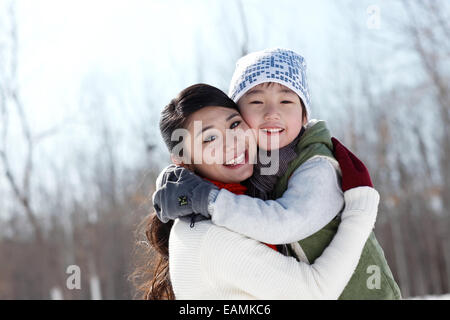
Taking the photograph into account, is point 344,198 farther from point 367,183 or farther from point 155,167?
point 155,167

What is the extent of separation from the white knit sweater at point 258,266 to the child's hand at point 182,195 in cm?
8

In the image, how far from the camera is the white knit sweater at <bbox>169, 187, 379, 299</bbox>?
183 centimetres

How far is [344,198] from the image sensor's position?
2043 millimetres

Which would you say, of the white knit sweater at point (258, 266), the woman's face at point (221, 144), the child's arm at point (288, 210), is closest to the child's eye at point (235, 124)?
the woman's face at point (221, 144)

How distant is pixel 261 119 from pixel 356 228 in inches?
24.4

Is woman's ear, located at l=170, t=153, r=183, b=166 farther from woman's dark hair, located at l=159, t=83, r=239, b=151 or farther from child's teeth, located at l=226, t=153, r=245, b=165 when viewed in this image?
child's teeth, located at l=226, t=153, r=245, b=165

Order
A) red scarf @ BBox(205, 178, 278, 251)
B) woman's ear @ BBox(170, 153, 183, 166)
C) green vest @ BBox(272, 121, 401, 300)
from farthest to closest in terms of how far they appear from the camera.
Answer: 1. woman's ear @ BBox(170, 153, 183, 166)
2. red scarf @ BBox(205, 178, 278, 251)
3. green vest @ BBox(272, 121, 401, 300)

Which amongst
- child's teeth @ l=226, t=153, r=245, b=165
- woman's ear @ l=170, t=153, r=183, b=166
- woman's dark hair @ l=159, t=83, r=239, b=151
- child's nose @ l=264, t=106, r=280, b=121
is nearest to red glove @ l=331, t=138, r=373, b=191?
child's nose @ l=264, t=106, r=280, b=121

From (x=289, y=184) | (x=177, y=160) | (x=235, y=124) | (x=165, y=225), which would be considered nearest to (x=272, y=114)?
(x=235, y=124)

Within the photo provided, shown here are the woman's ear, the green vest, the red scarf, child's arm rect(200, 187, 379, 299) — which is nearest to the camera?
child's arm rect(200, 187, 379, 299)

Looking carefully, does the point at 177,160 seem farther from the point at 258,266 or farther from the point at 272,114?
the point at 258,266

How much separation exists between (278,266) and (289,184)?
0.35m
